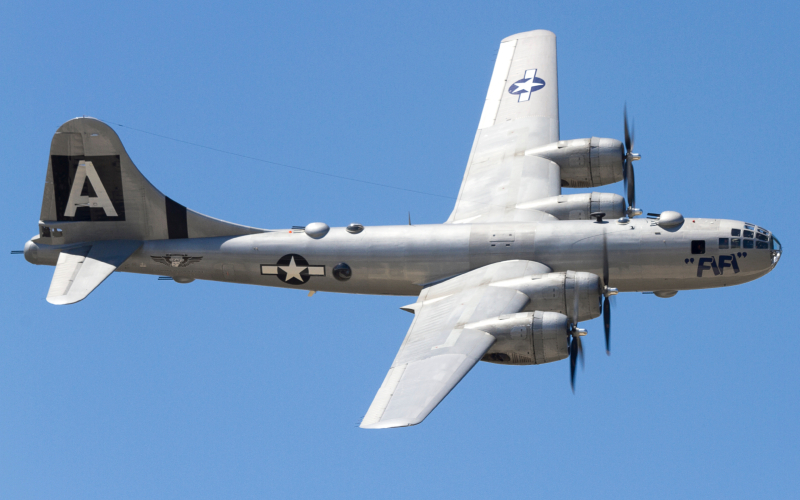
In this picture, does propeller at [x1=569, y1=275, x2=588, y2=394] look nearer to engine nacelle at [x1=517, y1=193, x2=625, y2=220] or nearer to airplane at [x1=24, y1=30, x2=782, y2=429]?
airplane at [x1=24, y1=30, x2=782, y2=429]


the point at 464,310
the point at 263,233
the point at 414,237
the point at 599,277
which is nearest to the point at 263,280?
the point at 263,233

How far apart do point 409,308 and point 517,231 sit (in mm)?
4879

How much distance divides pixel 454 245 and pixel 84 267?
13.4 metres

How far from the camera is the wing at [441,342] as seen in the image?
3403 centimetres

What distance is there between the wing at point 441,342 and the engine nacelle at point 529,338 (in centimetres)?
46

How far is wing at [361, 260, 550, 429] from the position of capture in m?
34.0

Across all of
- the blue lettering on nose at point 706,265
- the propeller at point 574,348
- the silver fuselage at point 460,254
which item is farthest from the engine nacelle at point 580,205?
the propeller at point 574,348

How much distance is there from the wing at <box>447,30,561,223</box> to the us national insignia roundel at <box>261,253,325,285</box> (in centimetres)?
596

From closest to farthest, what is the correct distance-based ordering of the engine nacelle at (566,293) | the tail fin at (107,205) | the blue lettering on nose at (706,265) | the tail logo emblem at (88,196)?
1. the engine nacelle at (566,293)
2. the blue lettering on nose at (706,265)
3. the tail fin at (107,205)
4. the tail logo emblem at (88,196)

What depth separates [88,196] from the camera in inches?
1713

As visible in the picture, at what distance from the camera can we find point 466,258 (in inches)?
1654

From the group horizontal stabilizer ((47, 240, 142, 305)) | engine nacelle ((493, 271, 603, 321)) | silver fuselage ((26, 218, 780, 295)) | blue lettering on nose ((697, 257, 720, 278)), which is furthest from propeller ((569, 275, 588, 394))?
horizontal stabilizer ((47, 240, 142, 305))

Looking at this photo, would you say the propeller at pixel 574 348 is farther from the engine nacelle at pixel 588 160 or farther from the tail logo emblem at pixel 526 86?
the tail logo emblem at pixel 526 86

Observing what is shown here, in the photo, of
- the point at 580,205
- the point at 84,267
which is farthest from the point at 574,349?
the point at 84,267
